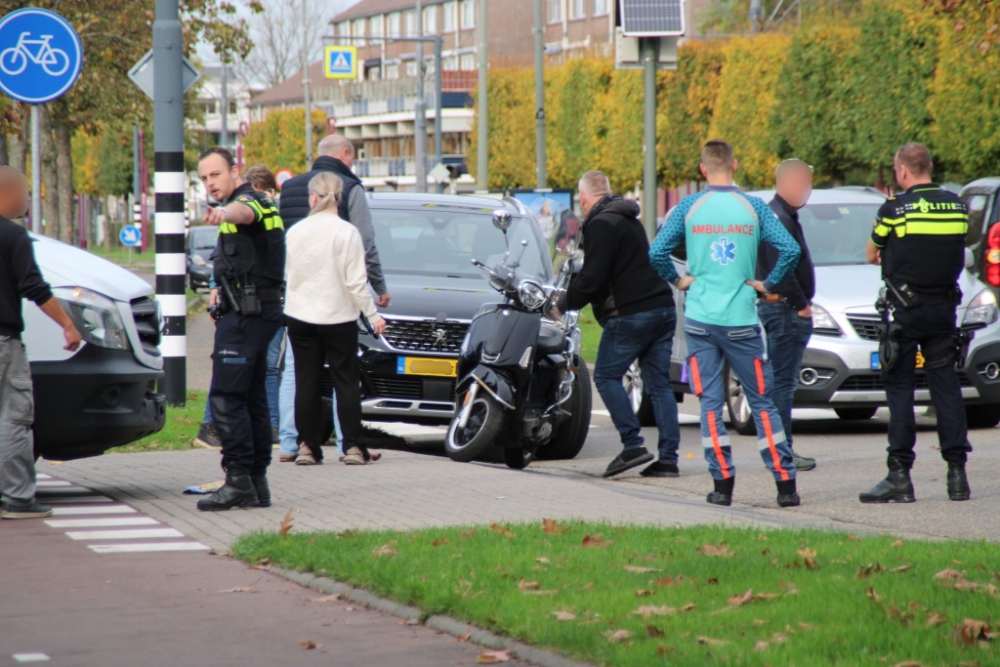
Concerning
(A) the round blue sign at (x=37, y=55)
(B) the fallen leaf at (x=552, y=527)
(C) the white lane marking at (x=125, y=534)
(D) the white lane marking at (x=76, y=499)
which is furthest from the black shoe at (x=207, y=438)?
(B) the fallen leaf at (x=552, y=527)

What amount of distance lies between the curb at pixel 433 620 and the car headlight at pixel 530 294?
12.2 feet

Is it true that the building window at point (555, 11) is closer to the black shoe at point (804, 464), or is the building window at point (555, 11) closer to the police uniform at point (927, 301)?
the black shoe at point (804, 464)

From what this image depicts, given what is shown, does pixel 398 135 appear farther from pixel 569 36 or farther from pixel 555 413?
pixel 555 413

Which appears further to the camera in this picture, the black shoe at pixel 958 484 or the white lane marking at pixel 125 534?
the black shoe at pixel 958 484

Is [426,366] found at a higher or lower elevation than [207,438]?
higher

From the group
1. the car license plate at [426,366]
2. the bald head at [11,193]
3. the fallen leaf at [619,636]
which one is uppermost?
the bald head at [11,193]

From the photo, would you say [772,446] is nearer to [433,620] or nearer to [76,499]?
[433,620]

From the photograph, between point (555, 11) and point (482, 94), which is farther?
point (555, 11)

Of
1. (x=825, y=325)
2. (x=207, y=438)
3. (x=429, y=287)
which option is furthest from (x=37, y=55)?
(x=825, y=325)

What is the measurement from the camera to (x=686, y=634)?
518 centimetres

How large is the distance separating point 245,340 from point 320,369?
5.48 ft

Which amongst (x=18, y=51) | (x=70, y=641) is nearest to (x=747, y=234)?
(x=70, y=641)

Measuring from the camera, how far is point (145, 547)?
7426 mm

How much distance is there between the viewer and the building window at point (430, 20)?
11581cm
